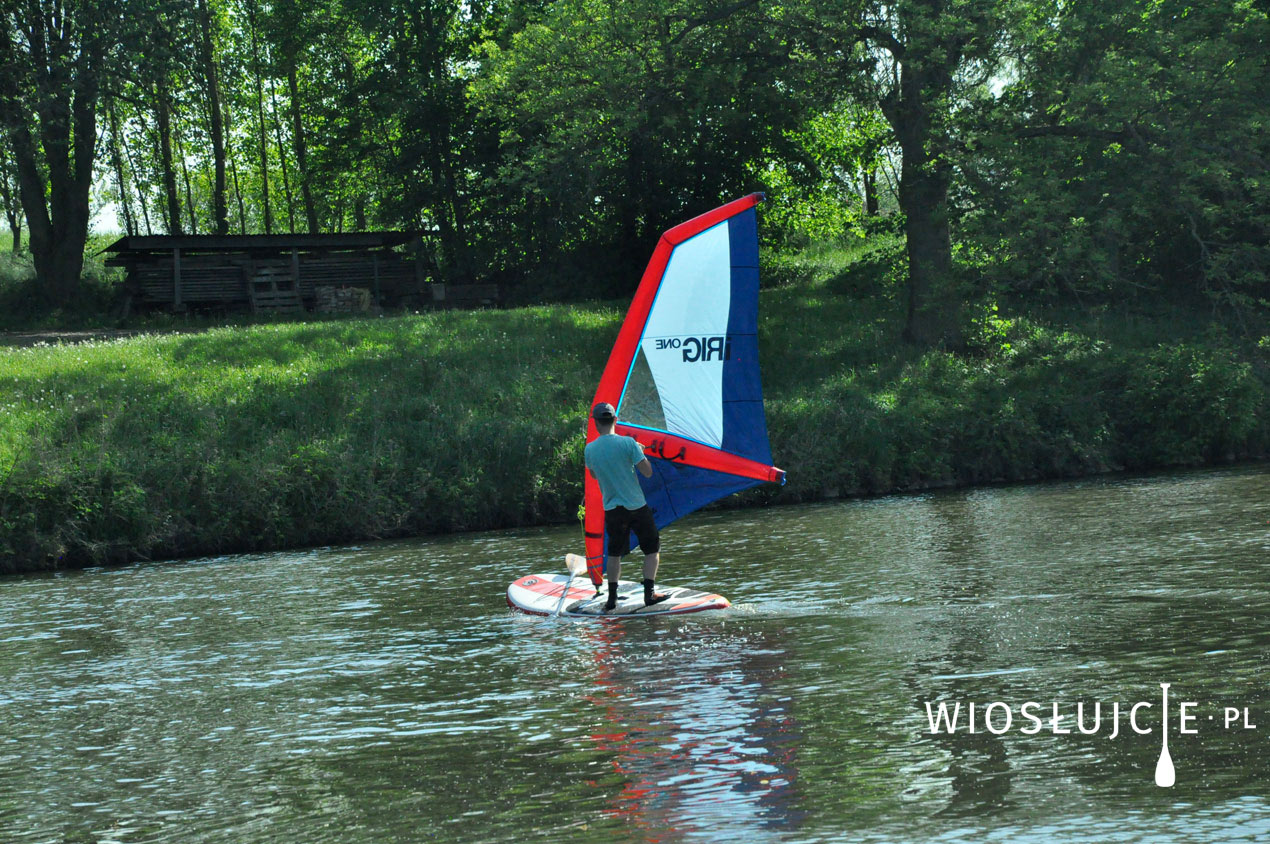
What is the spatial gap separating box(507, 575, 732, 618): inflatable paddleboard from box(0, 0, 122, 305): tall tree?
1087 inches

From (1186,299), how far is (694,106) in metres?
13.6

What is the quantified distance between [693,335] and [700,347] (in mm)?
141

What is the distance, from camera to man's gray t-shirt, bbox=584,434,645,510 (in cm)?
1135

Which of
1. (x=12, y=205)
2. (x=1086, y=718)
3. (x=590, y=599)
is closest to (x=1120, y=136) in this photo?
(x=590, y=599)

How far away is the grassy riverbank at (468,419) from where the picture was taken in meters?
19.3

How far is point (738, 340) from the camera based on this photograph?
40.6 feet

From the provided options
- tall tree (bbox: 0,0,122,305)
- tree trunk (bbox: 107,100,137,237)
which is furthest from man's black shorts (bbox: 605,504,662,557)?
tree trunk (bbox: 107,100,137,237)

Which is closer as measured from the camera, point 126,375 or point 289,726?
point 289,726

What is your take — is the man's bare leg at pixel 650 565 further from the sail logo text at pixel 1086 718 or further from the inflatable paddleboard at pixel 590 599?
the sail logo text at pixel 1086 718

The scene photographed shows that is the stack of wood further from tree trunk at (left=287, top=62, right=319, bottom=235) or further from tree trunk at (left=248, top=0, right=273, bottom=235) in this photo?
tree trunk at (left=248, top=0, right=273, bottom=235)

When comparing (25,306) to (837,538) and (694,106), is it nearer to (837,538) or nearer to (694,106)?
(694,106)

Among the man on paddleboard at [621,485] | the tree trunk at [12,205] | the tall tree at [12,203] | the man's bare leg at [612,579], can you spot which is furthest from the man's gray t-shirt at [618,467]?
the tree trunk at [12,205]

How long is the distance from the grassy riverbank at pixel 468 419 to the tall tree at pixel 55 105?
11.4 metres

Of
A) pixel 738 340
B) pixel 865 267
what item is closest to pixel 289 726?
pixel 738 340
